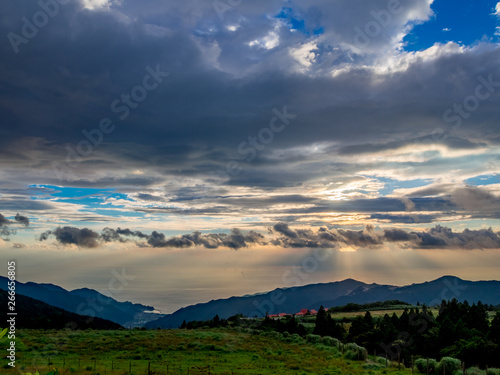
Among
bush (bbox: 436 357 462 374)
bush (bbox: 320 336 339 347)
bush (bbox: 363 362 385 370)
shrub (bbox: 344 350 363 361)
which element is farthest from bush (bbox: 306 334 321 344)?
bush (bbox: 436 357 462 374)

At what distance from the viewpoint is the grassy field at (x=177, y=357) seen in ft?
130

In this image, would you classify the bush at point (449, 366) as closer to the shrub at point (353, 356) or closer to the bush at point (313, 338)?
the shrub at point (353, 356)

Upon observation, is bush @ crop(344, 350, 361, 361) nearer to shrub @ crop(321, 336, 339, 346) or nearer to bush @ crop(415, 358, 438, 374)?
bush @ crop(415, 358, 438, 374)

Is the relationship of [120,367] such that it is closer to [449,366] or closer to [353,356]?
[353,356]

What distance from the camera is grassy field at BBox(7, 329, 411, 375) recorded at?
130ft

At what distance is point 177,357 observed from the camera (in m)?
47.8

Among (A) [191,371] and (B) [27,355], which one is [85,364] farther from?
(A) [191,371]

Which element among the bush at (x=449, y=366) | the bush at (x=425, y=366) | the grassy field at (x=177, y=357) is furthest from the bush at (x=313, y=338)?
the bush at (x=449, y=366)

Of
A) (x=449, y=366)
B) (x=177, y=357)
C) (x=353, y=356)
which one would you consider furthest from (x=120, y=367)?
(x=449, y=366)

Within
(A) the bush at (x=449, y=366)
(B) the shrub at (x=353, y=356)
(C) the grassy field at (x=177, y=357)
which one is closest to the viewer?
(A) the bush at (x=449, y=366)

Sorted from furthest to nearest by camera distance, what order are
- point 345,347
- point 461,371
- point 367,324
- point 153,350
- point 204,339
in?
point 367,324, point 204,339, point 345,347, point 153,350, point 461,371

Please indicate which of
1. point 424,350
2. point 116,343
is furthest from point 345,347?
point 116,343

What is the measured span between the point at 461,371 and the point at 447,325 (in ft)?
67.3

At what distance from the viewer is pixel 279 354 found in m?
53.0
